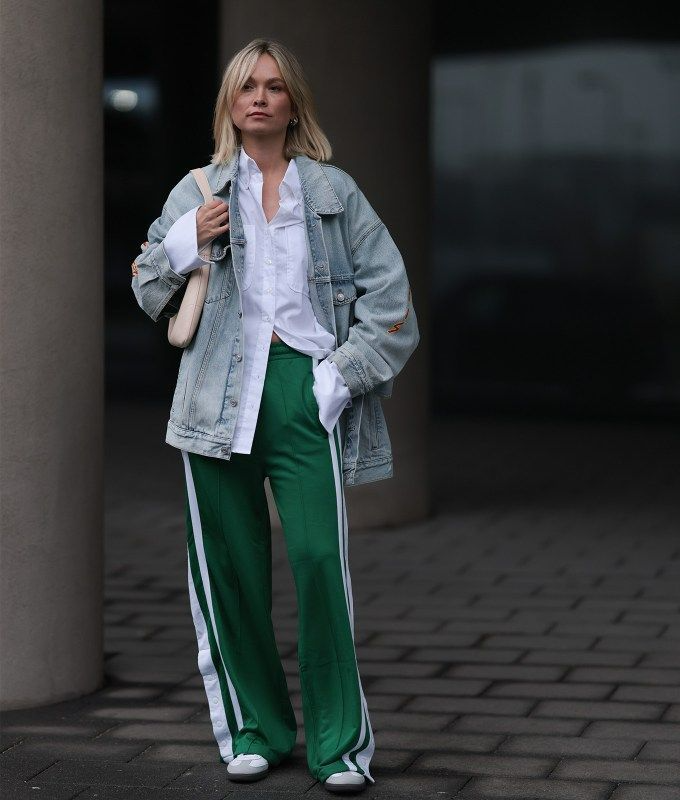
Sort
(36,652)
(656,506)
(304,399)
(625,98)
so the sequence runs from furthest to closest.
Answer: (625,98)
(656,506)
(36,652)
(304,399)

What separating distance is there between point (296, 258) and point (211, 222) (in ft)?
0.78


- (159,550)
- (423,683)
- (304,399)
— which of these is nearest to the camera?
(304,399)

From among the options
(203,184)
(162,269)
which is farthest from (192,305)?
(203,184)

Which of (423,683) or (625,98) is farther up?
(625,98)

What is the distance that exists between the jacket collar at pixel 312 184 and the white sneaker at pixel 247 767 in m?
1.44

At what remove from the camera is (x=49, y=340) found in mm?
5094

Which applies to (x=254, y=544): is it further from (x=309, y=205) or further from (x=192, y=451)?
(x=309, y=205)

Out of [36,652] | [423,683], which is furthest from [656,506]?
[36,652]

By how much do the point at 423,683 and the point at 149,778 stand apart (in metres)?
1.30

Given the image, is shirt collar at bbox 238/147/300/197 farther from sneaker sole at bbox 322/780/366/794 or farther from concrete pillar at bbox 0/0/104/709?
sneaker sole at bbox 322/780/366/794

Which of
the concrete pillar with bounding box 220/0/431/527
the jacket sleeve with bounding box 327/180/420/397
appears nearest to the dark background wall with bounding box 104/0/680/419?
the concrete pillar with bounding box 220/0/431/527

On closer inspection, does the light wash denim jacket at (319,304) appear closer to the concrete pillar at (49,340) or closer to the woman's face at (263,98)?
the woman's face at (263,98)

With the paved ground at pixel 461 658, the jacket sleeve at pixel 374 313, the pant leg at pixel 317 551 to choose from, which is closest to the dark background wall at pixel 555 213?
the paved ground at pixel 461 658

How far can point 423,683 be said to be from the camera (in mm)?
5504
